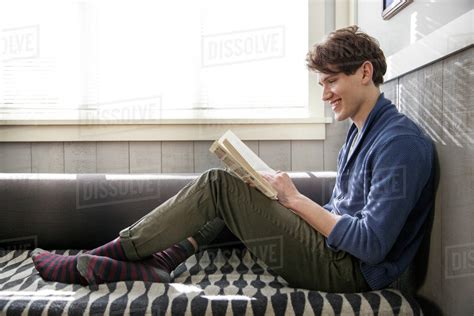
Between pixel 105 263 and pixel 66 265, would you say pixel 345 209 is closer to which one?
pixel 105 263

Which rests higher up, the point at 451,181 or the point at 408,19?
the point at 408,19

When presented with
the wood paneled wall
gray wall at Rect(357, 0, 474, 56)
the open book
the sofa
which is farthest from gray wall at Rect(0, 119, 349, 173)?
the open book

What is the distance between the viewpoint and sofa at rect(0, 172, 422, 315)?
1.15 m

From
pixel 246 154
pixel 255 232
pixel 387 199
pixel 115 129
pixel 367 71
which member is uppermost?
pixel 367 71

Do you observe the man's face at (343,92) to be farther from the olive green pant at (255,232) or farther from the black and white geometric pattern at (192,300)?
the black and white geometric pattern at (192,300)

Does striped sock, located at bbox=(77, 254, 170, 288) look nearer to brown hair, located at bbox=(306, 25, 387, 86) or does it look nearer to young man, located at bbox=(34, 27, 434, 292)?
young man, located at bbox=(34, 27, 434, 292)

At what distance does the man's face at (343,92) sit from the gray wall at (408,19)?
26cm

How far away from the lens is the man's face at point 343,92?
4.41 ft

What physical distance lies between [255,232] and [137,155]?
3.54ft

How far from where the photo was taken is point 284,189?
1319mm

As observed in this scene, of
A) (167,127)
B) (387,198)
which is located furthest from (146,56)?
(387,198)

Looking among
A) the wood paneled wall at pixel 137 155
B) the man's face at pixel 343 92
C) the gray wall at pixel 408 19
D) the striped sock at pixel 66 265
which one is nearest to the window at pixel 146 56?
the wood paneled wall at pixel 137 155

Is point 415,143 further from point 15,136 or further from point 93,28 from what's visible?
point 15,136

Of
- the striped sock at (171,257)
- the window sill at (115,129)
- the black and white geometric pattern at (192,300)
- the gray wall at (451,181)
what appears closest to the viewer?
the gray wall at (451,181)
